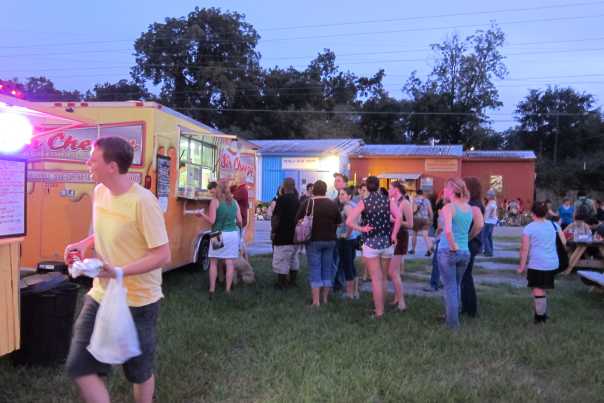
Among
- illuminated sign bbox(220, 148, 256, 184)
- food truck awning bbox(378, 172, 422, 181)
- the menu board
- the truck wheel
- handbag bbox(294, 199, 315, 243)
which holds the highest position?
food truck awning bbox(378, 172, 422, 181)

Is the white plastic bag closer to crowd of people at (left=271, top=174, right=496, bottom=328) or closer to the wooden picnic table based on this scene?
crowd of people at (left=271, top=174, right=496, bottom=328)

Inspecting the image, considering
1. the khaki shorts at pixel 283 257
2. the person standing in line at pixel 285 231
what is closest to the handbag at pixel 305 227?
the person standing in line at pixel 285 231

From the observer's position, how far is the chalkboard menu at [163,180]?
7.55m

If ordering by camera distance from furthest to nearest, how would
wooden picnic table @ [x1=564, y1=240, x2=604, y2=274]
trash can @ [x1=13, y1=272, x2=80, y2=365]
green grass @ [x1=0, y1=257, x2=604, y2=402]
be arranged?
wooden picnic table @ [x1=564, y1=240, x2=604, y2=274] < trash can @ [x1=13, y1=272, x2=80, y2=365] < green grass @ [x1=0, y1=257, x2=604, y2=402]

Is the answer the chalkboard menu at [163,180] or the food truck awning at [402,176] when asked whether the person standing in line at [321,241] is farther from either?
the food truck awning at [402,176]

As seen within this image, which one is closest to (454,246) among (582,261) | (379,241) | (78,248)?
(379,241)

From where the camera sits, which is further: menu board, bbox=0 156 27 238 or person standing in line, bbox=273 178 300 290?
person standing in line, bbox=273 178 300 290

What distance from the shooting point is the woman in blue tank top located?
20.2ft

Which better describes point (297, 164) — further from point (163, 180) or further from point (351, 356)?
point (351, 356)

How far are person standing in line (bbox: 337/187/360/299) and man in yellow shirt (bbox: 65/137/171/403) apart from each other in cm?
508

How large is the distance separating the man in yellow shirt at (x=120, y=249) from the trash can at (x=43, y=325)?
178 cm

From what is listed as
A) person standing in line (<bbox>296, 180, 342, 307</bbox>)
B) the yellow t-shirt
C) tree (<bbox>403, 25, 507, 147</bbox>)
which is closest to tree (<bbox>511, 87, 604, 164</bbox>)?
tree (<bbox>403, 25, 507, 147</bbox>)

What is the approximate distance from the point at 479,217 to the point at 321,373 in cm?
300

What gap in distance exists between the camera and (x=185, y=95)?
1887 inches
